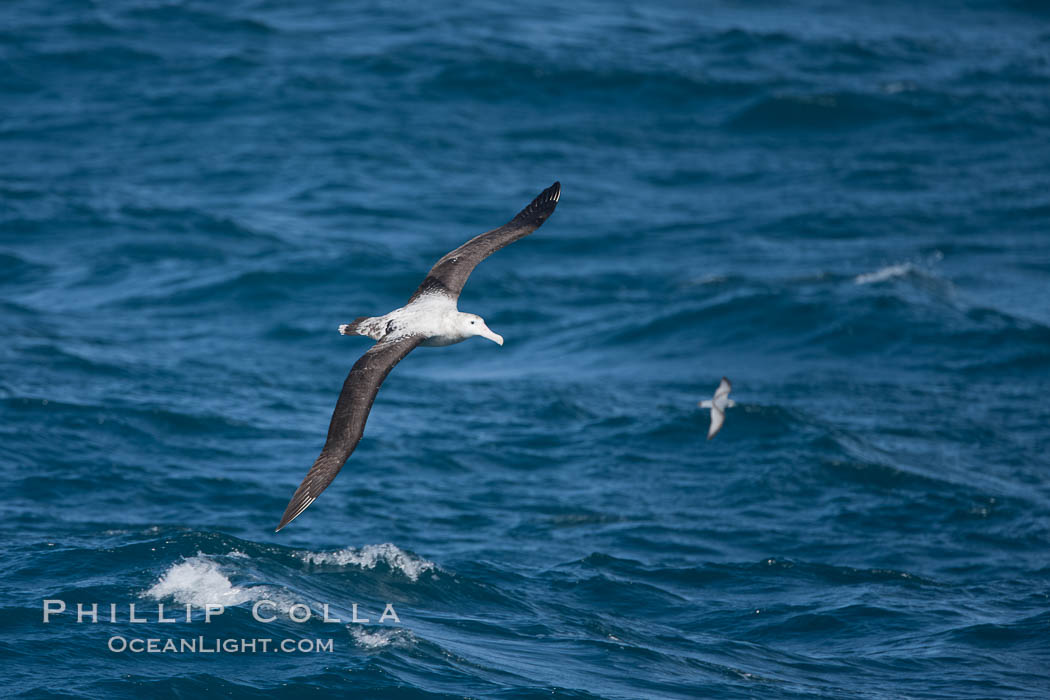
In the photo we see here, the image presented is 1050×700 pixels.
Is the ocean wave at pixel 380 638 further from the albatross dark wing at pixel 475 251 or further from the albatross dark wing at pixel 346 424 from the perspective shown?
the albatross dark wing at pixel 475 251

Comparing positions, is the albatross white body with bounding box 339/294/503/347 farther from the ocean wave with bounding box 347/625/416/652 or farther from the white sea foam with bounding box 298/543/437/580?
A: the white sea foam with bounding box 298/543/437/580

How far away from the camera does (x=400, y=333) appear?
13141 millimetres

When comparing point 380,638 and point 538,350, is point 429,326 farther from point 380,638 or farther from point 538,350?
point 538,350

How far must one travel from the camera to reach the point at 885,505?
66.4 feet

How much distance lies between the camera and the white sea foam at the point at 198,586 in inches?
555

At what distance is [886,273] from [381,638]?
18690 mm

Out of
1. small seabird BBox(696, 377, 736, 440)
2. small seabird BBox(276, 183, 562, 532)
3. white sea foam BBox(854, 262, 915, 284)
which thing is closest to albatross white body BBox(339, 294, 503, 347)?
small seabird BBox(276, 183, 562, 532)

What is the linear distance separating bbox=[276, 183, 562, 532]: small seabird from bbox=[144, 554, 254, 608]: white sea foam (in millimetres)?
2196

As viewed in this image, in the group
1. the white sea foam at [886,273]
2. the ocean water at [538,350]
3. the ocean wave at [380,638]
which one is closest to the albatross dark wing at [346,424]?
the ocean water at [538,350]

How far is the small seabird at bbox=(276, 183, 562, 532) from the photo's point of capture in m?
11.7

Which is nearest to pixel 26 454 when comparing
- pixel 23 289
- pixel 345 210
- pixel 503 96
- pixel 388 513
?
pixel 388 513

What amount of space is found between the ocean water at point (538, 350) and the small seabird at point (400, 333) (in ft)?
8.40

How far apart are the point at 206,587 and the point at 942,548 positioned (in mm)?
11089

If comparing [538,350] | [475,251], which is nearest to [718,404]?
[475,251]
